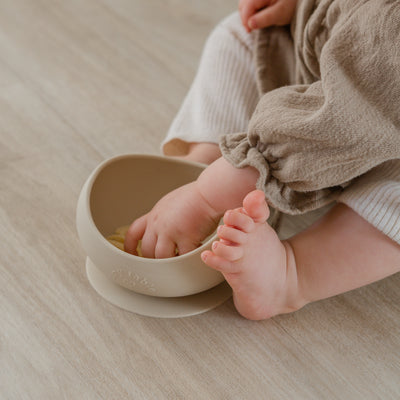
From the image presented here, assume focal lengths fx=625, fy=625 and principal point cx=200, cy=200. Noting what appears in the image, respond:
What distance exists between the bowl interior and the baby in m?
0.07

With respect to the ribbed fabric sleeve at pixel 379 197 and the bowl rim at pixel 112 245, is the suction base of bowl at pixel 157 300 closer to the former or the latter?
the bowl rim at pixel 112 245

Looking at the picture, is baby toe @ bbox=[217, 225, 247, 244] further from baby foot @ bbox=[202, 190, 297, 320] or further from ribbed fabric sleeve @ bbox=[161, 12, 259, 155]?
ribbed fabric sleeve @ bbox=[161, 12, 259, 155]

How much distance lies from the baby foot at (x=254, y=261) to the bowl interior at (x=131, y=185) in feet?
0.58

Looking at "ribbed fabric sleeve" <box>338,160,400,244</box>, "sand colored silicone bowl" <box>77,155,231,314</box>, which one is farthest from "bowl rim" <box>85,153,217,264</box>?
"ribbed fabric sleeve" <box>338,160,400,244</box>

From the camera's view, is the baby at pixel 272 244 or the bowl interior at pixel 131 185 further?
the bowl interior at pixel 131 185

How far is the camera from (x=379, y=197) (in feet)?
2.37

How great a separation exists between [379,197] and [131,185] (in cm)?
32

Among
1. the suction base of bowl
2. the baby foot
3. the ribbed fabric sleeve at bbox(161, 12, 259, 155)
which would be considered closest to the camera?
the baby foot

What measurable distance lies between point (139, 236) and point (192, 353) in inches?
6.2

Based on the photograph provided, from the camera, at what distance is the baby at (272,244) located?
71 cm

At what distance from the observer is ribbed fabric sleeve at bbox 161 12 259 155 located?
91cm

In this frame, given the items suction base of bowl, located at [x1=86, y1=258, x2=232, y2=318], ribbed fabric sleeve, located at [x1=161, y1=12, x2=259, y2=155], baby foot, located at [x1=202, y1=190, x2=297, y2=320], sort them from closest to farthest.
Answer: baby foot, located at [x1=202, y1=190, x2=297, y2=320]
suction base of bowl, located at [x1=86, y1=258, x2=232, y2=318]
ribbed fabric sleeve, located at [x1=161, y1=12, x2=259, y2=155]

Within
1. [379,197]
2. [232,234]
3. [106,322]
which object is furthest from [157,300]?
[379,197]

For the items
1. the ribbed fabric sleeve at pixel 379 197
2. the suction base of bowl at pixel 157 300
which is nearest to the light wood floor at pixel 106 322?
the suction base of bowl at pixel 157 300
